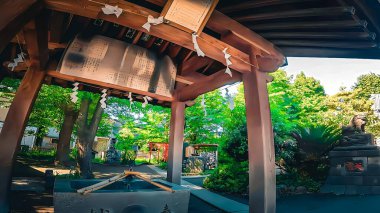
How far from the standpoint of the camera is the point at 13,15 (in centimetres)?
220

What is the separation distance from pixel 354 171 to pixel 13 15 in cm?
1165

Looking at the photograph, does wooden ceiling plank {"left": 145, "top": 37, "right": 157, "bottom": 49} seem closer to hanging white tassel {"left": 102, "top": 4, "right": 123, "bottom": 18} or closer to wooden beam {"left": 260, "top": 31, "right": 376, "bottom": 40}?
hanging white tassel {"left": 102, "top": 4, "right": 123, "bottom": 18}

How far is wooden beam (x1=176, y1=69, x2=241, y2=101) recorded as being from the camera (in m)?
4.95

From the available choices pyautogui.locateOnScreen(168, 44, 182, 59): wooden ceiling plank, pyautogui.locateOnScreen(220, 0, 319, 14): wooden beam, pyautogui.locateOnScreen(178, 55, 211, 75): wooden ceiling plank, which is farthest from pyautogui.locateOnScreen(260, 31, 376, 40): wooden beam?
pyautogui.locateOnScreen(168, 44, 182, 59): wooden ceiling plank

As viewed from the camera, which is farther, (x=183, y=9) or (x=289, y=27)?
(x=289, y=27)

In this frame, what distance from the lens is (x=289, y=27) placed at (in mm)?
3791

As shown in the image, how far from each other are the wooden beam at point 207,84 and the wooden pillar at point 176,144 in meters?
0.49

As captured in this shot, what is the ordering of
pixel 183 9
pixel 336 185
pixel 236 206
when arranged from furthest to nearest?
→ pixel 336 185
pixel 236 206
pixel 183 9

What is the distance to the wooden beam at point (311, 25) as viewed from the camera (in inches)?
131

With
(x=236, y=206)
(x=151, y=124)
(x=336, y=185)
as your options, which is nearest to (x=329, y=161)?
(x=336, y=185)

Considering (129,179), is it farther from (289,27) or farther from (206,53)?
(289,27)

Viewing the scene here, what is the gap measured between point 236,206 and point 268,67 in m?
4.17

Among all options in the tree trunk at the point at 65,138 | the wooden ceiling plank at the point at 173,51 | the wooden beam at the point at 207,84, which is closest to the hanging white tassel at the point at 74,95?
the wooden ceiling plank at the point at 173,51

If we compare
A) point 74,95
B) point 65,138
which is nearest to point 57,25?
point 74,95
